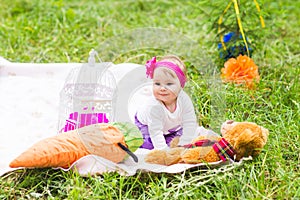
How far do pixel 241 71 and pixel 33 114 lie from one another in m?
1.01

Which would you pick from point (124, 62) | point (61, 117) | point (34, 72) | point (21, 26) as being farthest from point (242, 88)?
point (21, 26)

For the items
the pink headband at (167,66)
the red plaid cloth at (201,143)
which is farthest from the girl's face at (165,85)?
the red plaid cloth at (201,143)

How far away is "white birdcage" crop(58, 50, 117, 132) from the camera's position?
201 centimetres

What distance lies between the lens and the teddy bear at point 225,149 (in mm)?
1734

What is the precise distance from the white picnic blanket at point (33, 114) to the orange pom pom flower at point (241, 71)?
69 centimetres

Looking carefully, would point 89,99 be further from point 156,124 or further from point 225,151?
point 225,151

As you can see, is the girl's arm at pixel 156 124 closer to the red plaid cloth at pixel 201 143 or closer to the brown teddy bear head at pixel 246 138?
the red plaid cloth at pixel 201 143

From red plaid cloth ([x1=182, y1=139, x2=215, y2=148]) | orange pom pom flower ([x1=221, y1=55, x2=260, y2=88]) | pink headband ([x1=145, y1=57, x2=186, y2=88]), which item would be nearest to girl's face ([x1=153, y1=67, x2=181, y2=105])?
pink headband ([x1=145, y1=57, x2=186, y2=88])

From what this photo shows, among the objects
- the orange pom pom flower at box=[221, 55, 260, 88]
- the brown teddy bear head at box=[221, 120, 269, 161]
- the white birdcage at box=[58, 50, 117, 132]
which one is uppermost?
the orange pom pom flower at box=[221, 55, 260, 88]

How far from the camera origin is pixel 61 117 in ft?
6.98

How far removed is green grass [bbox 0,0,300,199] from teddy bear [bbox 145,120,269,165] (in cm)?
5

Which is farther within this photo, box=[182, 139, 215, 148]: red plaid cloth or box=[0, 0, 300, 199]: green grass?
box=[182, 139, 215, 148]: red plaid cloth

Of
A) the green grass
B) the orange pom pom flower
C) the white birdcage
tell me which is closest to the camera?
the green grass

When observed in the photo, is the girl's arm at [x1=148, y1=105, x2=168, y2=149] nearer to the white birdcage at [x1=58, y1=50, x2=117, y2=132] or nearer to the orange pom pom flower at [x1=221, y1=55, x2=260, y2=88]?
the white birdcage at [x1=58, y1=50, x2=117, y2=132]
